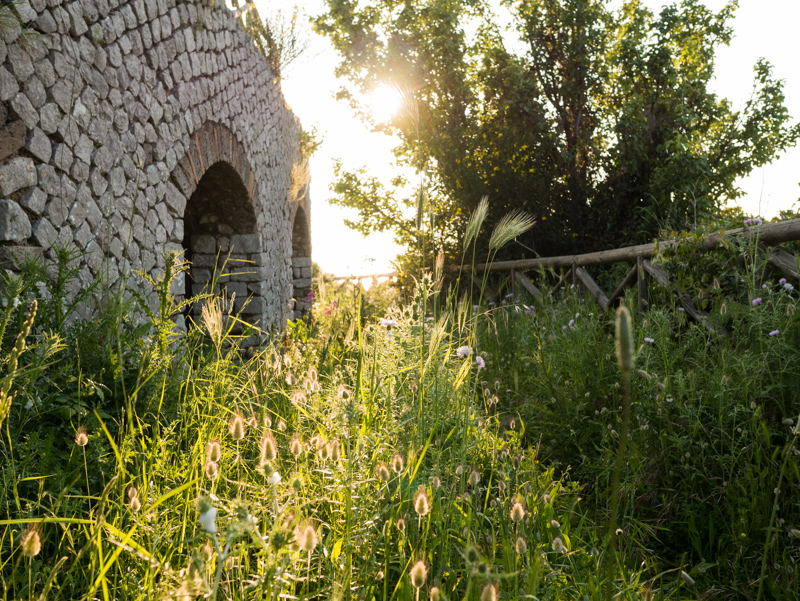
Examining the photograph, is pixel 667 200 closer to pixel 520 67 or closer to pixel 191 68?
pixel 520 67

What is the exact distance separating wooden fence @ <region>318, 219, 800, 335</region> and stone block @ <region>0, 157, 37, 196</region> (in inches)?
58.3

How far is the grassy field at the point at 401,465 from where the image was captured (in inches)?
50.1

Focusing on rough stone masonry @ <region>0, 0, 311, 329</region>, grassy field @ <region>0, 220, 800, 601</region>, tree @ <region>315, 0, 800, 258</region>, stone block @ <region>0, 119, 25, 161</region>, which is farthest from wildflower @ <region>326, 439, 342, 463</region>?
tree @ <region>315, 0, 800, 258</region>

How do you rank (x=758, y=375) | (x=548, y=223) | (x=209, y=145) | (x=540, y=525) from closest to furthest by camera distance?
(x=540, y=525)
(x=758, y=375)
(x=209, y=145)
(x=548, y=223)

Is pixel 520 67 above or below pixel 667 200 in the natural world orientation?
above

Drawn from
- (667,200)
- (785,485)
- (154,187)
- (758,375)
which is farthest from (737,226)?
(667,200)

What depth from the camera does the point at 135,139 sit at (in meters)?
3.24

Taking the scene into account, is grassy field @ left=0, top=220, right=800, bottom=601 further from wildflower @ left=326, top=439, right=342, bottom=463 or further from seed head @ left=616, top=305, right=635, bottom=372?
seed head @ left=616, top=305, right=635, bottom=372

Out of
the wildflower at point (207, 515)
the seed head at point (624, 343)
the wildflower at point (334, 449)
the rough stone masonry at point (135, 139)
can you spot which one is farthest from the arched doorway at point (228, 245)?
the seed head at point (624, 343)

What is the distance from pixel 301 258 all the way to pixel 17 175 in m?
6.89

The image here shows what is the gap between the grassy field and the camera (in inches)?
50.1

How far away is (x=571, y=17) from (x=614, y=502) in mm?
8708

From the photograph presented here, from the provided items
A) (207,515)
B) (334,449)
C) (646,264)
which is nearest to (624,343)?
(207,515)

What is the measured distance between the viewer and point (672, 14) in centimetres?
859
